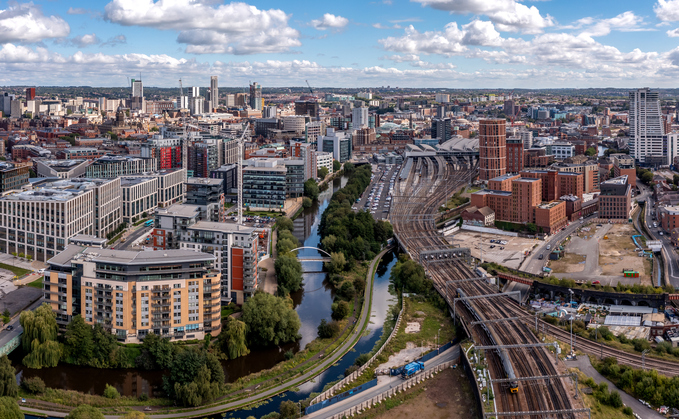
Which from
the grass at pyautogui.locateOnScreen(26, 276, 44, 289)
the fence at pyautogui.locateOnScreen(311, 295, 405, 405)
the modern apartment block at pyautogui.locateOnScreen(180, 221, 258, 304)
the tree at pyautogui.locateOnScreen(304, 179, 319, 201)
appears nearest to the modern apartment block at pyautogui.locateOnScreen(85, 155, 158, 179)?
the tree at pyautogui.locateOnScreen(304, 179, 319, 201)

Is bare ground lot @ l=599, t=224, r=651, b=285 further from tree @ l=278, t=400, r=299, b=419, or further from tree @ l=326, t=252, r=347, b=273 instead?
tree @ l=278, t=400, r=299, b=419

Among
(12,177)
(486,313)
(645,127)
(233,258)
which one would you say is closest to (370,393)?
(486,313)

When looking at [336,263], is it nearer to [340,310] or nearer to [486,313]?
[340,310]

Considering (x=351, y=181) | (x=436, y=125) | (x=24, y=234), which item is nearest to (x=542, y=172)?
(x=351, y=181)

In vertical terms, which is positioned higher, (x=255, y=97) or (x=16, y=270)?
(x=255, y=97)

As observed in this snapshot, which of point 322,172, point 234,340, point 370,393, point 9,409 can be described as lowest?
point 370,393

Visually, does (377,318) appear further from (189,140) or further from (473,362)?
(189,140)
